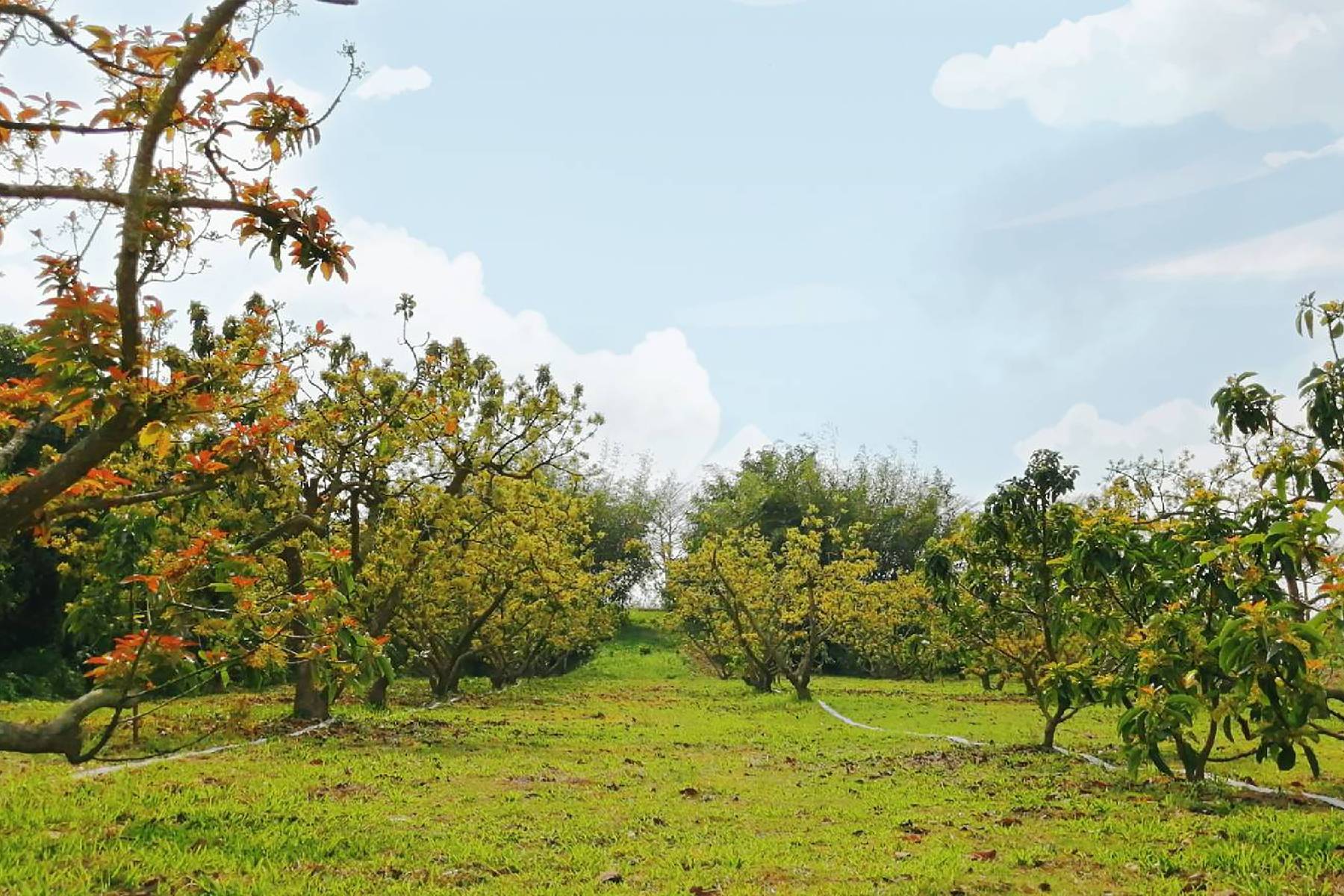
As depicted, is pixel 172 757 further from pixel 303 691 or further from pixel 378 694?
pixel 378 694

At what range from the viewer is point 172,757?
9.27 m

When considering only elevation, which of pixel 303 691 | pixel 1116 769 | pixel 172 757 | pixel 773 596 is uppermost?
pixel 773 596

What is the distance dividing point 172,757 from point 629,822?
521 centimetres

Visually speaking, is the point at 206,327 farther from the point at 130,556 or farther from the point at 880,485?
the point at 880,485

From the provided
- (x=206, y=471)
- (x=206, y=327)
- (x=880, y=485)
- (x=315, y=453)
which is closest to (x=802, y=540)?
(x=315, y=453)

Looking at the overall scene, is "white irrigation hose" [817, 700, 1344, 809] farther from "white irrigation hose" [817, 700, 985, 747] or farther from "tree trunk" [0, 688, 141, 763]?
"tree trunk" [0, 688, 141, 763]

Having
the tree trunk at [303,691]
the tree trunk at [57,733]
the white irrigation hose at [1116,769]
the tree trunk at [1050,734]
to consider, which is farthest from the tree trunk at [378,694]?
the tree trunk at [57,733]

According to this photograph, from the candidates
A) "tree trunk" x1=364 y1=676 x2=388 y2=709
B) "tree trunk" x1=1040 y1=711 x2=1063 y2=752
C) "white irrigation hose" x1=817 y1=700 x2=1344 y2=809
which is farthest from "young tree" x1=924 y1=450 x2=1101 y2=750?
"tree trunk" x1=364 y1=676 x2=388 y2=709

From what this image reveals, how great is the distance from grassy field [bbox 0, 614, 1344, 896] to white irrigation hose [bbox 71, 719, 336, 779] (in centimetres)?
18

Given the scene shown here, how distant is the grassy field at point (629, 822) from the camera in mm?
5254

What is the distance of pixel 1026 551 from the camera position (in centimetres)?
1194

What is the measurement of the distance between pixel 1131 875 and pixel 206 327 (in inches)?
468

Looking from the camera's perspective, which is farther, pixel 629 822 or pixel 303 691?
pixel 303 691

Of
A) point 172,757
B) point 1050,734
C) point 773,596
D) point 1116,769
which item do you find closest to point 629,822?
point 172,757
